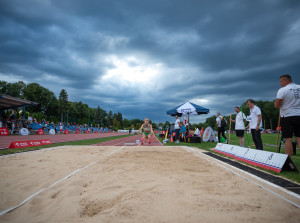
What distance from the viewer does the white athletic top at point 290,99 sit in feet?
11.8

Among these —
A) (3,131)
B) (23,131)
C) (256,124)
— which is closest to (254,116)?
(256,124)

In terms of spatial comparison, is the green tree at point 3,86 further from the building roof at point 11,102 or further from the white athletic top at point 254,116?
the white athletic top at point 254,116

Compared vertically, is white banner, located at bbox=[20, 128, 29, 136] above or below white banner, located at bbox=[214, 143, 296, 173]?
below

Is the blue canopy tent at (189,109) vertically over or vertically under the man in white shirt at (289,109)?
over

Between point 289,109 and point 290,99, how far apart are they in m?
0.22

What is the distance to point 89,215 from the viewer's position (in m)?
1.70

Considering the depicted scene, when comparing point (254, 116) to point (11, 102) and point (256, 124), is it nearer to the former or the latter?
point (256, 124)

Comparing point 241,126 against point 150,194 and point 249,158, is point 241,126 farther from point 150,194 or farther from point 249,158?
point 150,194

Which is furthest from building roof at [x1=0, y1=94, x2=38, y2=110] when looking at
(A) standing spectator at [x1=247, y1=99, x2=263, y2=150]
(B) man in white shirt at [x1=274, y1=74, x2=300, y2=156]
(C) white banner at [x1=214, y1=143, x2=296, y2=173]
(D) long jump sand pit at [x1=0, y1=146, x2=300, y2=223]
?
(B) man in white shirt at [x1=274, y1=74, x2=300, y2=156]

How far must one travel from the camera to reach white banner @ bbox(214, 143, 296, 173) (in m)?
3.55

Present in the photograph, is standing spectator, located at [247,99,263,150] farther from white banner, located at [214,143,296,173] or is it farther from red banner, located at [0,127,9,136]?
red banner, located at [0,127,9,136]

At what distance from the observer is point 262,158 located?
4.17m

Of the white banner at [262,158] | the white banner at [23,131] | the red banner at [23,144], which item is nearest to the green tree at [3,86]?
the white banner at [23,131]

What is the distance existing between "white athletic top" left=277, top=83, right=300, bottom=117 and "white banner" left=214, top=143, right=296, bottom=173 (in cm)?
96
